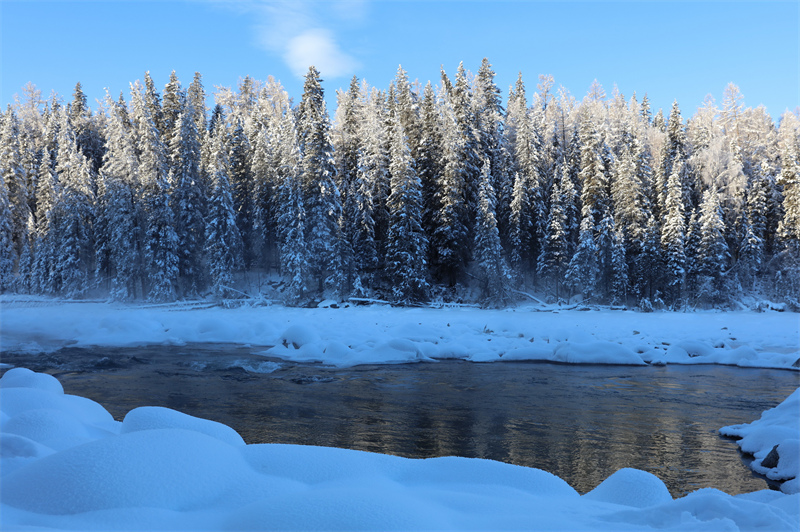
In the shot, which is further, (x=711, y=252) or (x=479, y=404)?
(x=711, y=252)

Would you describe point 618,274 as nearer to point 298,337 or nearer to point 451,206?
point 451,206

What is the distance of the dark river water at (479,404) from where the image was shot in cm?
665

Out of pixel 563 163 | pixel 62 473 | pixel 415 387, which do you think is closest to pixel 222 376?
pixel 415 387

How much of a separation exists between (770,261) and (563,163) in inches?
677

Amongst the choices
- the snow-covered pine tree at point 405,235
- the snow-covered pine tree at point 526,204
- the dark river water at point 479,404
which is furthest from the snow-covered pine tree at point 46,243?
the snow-covered pine tree at point 526,204

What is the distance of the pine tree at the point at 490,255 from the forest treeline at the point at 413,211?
117 mm

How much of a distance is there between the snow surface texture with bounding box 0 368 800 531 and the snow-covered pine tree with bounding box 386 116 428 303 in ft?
84.4

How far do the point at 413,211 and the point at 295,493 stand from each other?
93.1ft

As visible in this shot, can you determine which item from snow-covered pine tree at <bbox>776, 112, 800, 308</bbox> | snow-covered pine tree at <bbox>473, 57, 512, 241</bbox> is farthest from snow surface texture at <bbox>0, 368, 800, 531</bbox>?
snow-covered pine tree at <bbox>776, 112, 800, 308</bbox>

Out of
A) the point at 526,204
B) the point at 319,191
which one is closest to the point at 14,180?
the point at 319,191

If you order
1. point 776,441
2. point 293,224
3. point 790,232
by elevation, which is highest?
point 790,232

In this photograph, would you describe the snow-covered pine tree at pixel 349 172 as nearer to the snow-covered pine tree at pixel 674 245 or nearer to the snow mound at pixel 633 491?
the snow-covered pine tree at pixel 674 245

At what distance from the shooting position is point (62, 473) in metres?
3.28

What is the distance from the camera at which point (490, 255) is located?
104 ft
